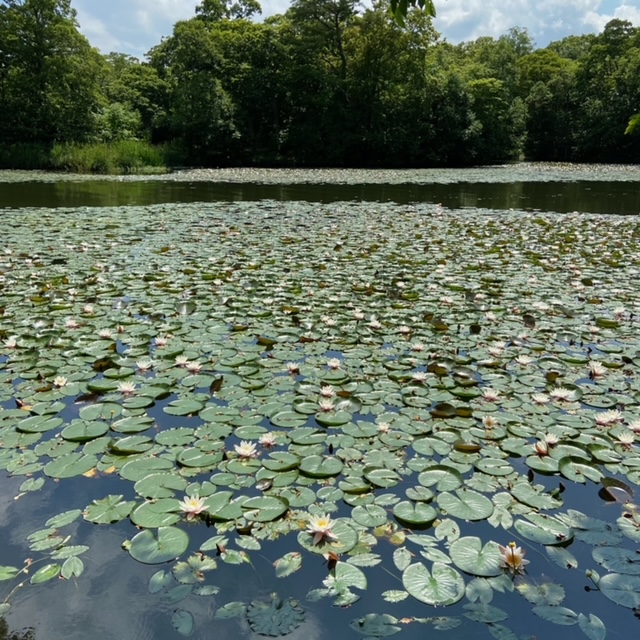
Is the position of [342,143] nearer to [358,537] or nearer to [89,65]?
[89,65]

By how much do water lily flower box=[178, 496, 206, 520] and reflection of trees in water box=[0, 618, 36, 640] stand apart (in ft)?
1.70

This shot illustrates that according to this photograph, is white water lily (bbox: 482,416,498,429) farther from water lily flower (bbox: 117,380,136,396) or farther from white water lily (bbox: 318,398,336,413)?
water lily flower (bbox: 117,380,136,396)

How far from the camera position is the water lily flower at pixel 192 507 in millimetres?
1741

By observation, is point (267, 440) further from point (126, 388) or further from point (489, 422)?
point (489, 422)

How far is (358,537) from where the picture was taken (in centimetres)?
170

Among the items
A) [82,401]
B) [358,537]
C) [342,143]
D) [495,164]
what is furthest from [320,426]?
[495,164]

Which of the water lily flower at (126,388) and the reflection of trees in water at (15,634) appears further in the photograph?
the water lily flower at (126,388)

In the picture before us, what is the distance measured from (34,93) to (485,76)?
2749 cm

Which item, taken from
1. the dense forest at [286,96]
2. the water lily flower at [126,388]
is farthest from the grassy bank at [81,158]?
the water lily flower at [126,388]

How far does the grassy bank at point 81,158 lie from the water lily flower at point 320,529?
2068 centimetres

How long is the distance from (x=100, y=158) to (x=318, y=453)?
2056 cm

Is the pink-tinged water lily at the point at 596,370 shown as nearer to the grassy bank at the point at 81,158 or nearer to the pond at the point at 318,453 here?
the pond at the point at 318,453

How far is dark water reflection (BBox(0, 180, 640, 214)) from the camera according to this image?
11.1 metres

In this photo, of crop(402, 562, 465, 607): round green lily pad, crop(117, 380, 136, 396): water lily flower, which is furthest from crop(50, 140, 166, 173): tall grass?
crop(402, 562, 465, 607): round green lily pad
